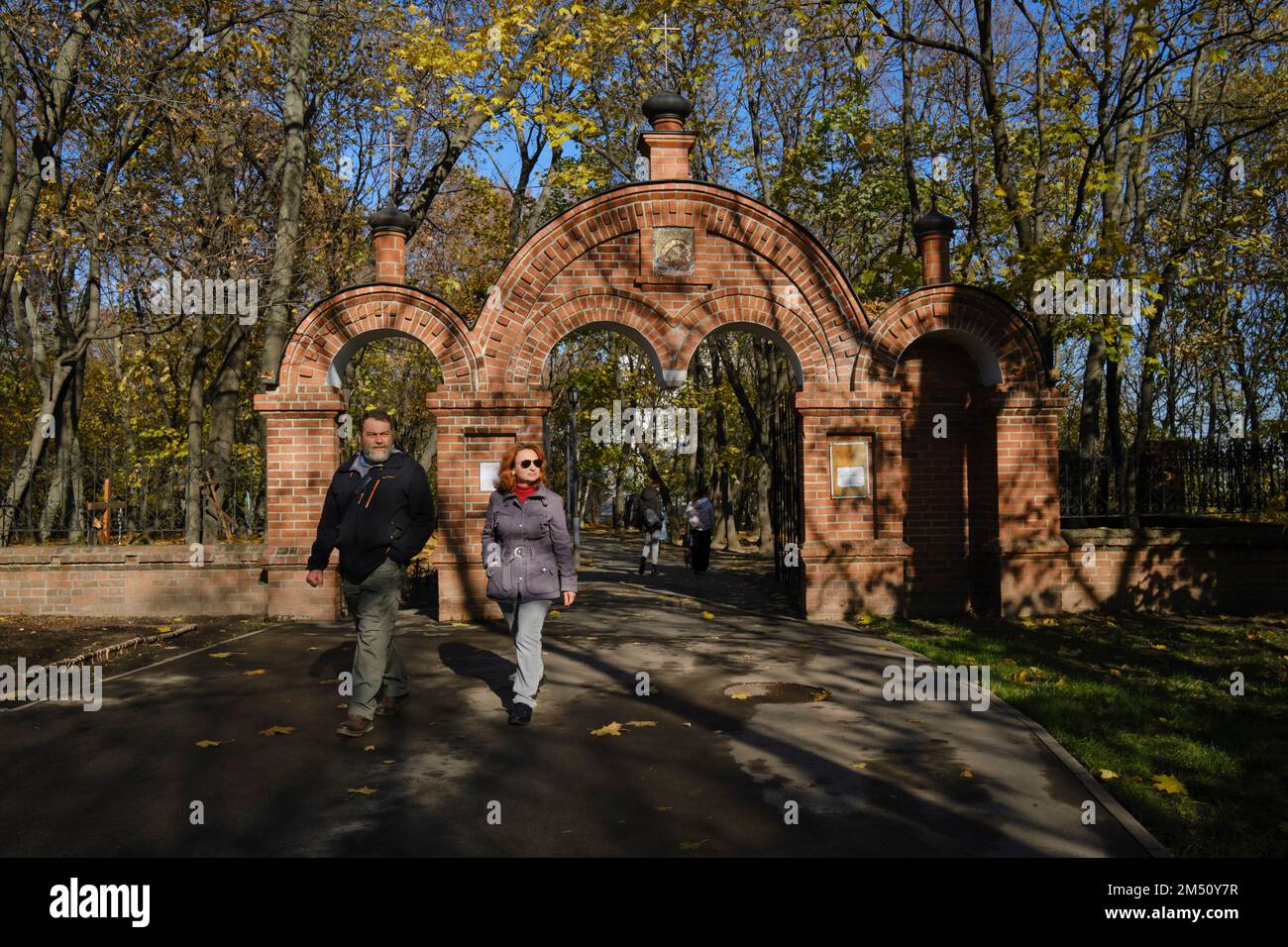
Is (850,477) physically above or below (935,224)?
below

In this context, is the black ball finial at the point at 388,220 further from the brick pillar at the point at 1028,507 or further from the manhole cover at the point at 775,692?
the brick pillar at the point at 1028,507

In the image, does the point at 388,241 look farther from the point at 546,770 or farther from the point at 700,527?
the point at 700,527

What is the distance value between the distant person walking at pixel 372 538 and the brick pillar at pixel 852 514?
5954 millimetres

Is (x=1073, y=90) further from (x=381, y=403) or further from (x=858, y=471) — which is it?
(x=381, y=403)

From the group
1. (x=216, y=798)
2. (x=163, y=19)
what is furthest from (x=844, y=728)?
(x=163, y=19)

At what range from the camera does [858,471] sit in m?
11.3

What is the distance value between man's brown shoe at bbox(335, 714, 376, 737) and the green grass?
4370mm

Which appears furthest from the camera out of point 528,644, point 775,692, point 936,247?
point 936,247

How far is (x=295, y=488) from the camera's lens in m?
11.0

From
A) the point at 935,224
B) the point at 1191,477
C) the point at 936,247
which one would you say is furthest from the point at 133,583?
the point at 1191,477

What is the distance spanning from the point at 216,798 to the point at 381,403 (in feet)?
95.3

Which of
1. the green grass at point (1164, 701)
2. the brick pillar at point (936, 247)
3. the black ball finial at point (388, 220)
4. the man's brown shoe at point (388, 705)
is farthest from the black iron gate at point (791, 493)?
the man's brown shoe at point (388, 705)

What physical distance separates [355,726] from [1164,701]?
575 centimetres

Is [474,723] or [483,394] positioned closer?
[474,723]
